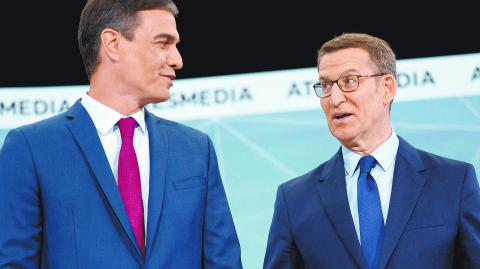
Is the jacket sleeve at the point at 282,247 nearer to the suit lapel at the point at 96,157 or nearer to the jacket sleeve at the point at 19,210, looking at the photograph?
the suit lapel at the point at 96,157

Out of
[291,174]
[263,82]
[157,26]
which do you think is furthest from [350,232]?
[263,82]

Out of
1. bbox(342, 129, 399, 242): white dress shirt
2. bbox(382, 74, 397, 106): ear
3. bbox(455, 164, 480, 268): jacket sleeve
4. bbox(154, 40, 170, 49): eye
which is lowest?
bbox(455, 164, 480, 268): jacket sleeve

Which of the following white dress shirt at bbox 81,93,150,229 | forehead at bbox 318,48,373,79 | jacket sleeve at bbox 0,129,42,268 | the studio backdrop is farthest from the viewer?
the studio backdrop

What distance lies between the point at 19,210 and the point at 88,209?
180mm

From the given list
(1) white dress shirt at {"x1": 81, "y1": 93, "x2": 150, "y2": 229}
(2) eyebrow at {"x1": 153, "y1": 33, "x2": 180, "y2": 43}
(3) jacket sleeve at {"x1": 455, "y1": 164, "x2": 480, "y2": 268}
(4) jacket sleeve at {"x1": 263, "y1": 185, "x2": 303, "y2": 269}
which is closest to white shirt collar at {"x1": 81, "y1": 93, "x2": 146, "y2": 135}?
(1) white dress shirt at {"x1": 81, "y1": 93, "x2": 150, "y2": 229}

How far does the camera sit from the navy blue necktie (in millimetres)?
2365

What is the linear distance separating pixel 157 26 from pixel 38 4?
2.01 meters

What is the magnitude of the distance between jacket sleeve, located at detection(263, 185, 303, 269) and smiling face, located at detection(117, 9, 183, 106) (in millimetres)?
584

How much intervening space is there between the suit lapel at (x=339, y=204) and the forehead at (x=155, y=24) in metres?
0.68

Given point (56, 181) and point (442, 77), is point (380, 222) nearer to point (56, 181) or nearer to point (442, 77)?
point (56, 181)

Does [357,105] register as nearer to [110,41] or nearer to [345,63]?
[345,63]

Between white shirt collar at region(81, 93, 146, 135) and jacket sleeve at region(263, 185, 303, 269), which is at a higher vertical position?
white shirt collar at region(81, 93, 146, 135)

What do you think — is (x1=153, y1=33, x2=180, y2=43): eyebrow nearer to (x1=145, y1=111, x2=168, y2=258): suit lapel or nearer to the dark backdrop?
(x1=145, y1=111, x2=168, y2=258): suit lapel

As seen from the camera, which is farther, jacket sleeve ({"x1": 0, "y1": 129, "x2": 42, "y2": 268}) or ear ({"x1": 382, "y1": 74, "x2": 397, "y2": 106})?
ear ({"x1": 382, "y1": 74, "x2": 397, "y2": 106})
